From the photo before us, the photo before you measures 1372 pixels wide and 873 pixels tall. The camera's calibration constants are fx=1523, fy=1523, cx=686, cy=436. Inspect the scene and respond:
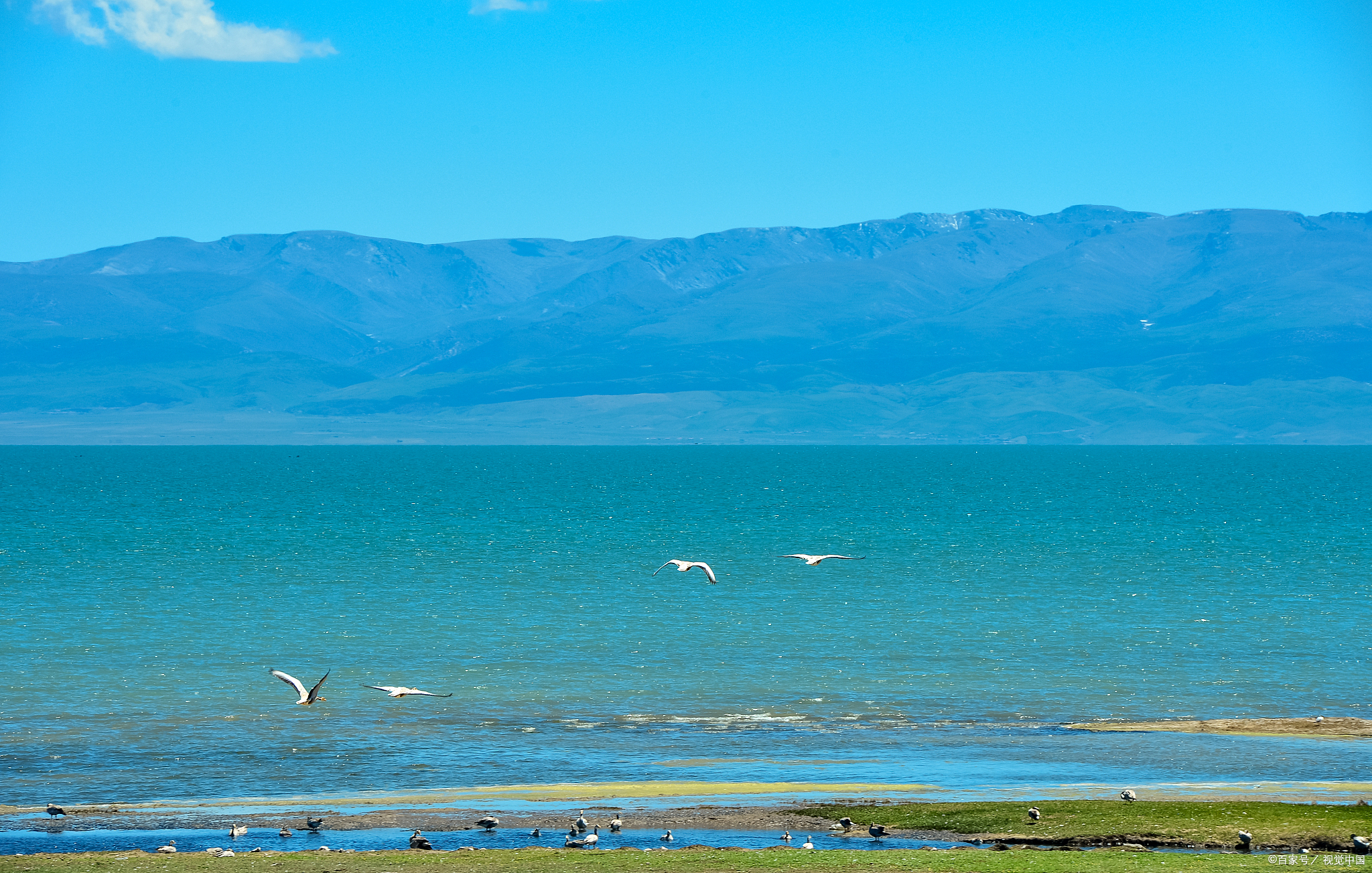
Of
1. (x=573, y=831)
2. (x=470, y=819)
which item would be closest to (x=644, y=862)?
(x=573, y=831)

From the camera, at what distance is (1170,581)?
6944 centimetres

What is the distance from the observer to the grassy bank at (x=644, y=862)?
73.8ft

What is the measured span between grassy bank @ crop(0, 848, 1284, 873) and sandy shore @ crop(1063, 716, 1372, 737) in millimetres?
13075

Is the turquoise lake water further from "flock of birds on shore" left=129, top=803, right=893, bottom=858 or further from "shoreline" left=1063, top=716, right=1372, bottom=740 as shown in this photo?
"flock of birds on shore" left=129, top=803, right=893, bottom=858

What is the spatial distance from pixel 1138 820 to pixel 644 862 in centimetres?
868

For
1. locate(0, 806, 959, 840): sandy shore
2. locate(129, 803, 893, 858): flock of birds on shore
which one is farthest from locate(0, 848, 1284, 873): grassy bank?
locate(0, 806, 959, 840): sandy shore

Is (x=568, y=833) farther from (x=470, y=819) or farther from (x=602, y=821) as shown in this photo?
(x=470, y=819)

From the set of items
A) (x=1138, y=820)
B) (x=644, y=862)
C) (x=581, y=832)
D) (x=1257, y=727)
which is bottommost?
(x=644, y=862)

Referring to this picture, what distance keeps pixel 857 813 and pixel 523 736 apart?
35.4 feet

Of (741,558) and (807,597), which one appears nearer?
(807,597)

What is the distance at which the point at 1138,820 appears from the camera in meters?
25.9

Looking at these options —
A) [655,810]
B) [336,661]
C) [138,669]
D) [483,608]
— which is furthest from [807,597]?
[655,810]

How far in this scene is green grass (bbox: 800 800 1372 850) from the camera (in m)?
24.6

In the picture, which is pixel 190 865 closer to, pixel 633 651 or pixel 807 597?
pixel 633 651
